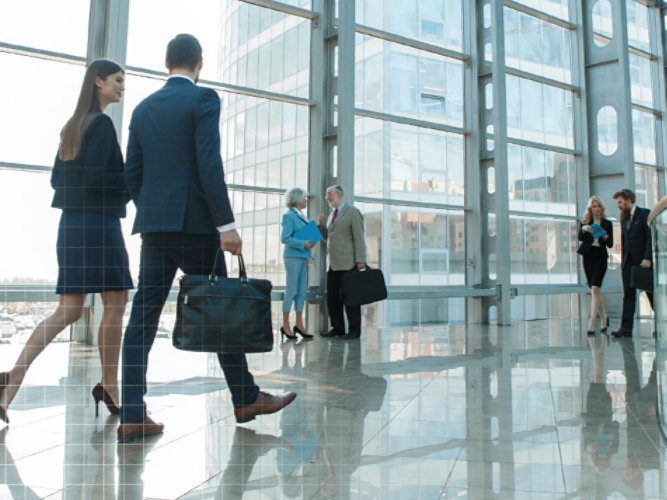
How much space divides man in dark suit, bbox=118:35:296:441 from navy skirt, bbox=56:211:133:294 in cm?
A: 22

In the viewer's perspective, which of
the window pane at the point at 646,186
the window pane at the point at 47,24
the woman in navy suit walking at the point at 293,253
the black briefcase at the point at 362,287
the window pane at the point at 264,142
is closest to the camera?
the window pane at the point at 47,24

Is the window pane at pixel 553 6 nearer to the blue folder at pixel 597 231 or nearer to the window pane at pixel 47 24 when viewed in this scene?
the blue folder at pixel 597 231

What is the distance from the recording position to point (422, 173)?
7.34 meters

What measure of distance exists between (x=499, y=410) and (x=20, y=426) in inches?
75.6

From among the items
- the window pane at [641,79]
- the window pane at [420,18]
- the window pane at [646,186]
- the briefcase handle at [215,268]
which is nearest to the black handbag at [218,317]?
the briefcase handle at [215,268]

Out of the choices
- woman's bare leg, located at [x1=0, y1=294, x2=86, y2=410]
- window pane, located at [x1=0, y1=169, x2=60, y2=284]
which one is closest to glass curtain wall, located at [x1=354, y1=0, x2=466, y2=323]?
window pane, located at [x1=0, y1=169, x2=60, y2=284]

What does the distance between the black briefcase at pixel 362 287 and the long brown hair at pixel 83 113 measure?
3.30m

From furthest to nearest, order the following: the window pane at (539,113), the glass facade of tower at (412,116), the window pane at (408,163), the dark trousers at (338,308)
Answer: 1. the window pane at (539,113)
2. the window pane at (408,163)
3. the dark trousers at (338,308)
4. the glass facade of tower at (412,116)

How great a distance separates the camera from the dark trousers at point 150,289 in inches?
81.3

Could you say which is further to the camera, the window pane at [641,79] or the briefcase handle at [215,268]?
the window pane at [641,79]

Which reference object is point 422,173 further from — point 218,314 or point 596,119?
point 218,314

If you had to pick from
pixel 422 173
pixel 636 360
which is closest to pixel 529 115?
pixel 422 173

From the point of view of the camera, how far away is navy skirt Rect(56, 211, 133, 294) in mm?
2223

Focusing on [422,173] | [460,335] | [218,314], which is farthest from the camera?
[422,173]
